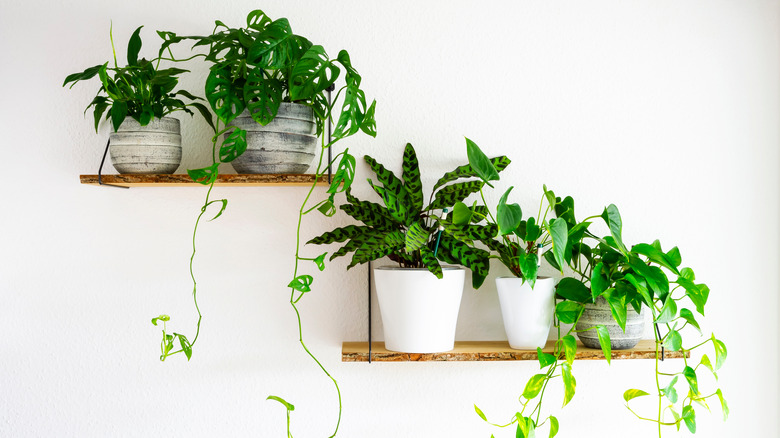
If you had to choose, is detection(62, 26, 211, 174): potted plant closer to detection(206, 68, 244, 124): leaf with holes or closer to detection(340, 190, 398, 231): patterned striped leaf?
detection(206, 68, 244, 124): leaf with holes

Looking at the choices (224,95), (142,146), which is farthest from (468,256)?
(142,146)

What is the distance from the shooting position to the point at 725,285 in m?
1.34

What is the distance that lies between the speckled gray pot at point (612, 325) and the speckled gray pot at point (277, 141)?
63cm

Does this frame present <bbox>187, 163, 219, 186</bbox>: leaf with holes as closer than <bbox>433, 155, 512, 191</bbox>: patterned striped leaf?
Yes

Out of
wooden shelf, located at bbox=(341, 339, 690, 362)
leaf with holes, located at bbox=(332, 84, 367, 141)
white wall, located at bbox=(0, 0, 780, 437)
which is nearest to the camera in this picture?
leaf with holes, located at bbox=(332, 84, 367, 141)

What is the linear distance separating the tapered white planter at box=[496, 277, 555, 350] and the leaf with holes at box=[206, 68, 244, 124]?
0.60 m

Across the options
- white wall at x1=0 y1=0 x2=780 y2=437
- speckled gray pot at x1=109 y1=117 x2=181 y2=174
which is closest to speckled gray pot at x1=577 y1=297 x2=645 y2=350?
white wall at x1=0 y1=0 x2=780 y2=437

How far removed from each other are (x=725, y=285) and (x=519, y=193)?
0.50 m

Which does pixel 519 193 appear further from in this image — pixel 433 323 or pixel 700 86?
pixel 700 86

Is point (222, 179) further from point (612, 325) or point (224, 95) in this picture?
point (612, 325)

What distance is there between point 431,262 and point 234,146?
0.40m

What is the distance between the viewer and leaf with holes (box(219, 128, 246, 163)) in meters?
1.06

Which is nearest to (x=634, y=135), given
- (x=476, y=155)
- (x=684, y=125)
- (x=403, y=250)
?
(x=684, y=125)

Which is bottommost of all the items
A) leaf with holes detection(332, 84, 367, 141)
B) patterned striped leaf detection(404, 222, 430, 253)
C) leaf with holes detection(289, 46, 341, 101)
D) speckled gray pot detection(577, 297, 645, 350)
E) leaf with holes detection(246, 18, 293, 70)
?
speckled gray pot detection(577, 297, 645, 350)
